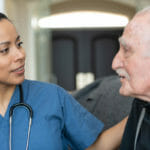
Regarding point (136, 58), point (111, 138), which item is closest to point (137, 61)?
point (136, 58)

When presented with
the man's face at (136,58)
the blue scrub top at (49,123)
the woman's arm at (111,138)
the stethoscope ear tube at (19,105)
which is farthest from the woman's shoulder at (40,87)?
the man's face at (136,58)

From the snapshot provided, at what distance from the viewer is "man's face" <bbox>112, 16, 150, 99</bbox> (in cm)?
95

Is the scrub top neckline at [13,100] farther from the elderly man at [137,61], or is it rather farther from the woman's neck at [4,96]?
the elderly man at [137,61]

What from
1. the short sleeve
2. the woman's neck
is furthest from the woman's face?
the short sleeve

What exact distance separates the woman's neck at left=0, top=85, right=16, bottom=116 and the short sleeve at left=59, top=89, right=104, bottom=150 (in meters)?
0.21

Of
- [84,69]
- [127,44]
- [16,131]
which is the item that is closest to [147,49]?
[127,44]

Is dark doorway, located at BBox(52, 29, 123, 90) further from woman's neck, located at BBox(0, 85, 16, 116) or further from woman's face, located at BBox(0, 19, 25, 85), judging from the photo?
woman's face, located at BBox(0, 19, 25, 85)

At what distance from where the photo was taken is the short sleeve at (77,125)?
4.25 ft

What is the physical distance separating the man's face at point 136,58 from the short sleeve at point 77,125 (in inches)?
13.2

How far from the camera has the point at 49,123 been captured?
1.24m

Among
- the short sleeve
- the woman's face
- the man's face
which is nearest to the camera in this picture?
the man's face

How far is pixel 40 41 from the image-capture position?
3797mm

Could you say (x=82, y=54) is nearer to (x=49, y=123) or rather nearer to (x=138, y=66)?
(x=49, y=123)

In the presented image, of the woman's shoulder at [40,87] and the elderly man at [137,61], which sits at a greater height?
the elderly man at [137,61]
